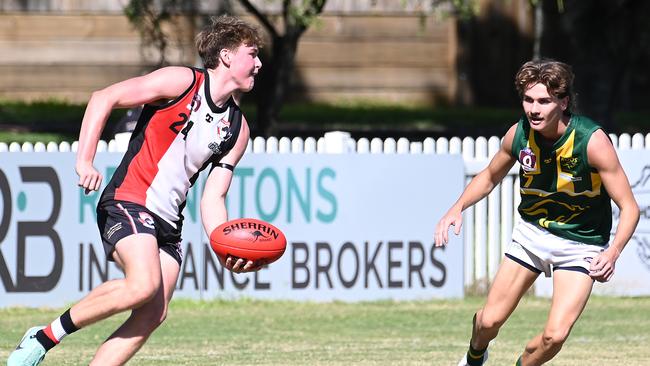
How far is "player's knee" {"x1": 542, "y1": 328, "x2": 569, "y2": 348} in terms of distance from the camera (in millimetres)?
7066

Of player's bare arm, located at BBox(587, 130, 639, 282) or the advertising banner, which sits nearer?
player's bare arm, located at BBox(587, 130, 639, 282)

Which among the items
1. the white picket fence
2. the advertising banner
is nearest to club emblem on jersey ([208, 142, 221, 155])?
the advertising banner

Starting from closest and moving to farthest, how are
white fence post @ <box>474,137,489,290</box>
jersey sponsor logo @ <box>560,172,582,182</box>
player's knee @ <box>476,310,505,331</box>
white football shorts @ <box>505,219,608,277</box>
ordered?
1. jersey sponsor logo @ <box>560,172,582,182</box>
2. white football shorts @ <box>505,219,608,277</box>
3. player's knee @ <box>476,310,505,331</box>
4. white fence post @ <box>474,137,489,290</box>

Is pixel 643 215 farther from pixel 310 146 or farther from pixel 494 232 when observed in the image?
pixel 310 146

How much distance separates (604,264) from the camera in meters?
6.96

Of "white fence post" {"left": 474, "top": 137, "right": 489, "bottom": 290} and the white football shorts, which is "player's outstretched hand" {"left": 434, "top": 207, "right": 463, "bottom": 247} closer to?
the white football shorts

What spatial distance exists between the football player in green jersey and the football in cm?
88

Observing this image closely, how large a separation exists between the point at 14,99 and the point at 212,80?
594 inches

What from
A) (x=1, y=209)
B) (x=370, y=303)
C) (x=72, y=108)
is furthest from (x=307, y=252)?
(x=72, y=108)

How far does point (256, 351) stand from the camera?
950 cm

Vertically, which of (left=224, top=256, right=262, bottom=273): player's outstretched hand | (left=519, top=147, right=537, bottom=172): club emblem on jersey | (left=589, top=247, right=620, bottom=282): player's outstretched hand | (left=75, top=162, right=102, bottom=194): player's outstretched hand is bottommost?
(left=589, top=247, right=620, bottom=282): player's outstretched hand

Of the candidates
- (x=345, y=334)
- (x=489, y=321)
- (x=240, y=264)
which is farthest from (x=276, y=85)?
(x=240, y=264)

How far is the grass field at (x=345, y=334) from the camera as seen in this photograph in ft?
30.0

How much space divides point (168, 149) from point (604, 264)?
88.0 inches
